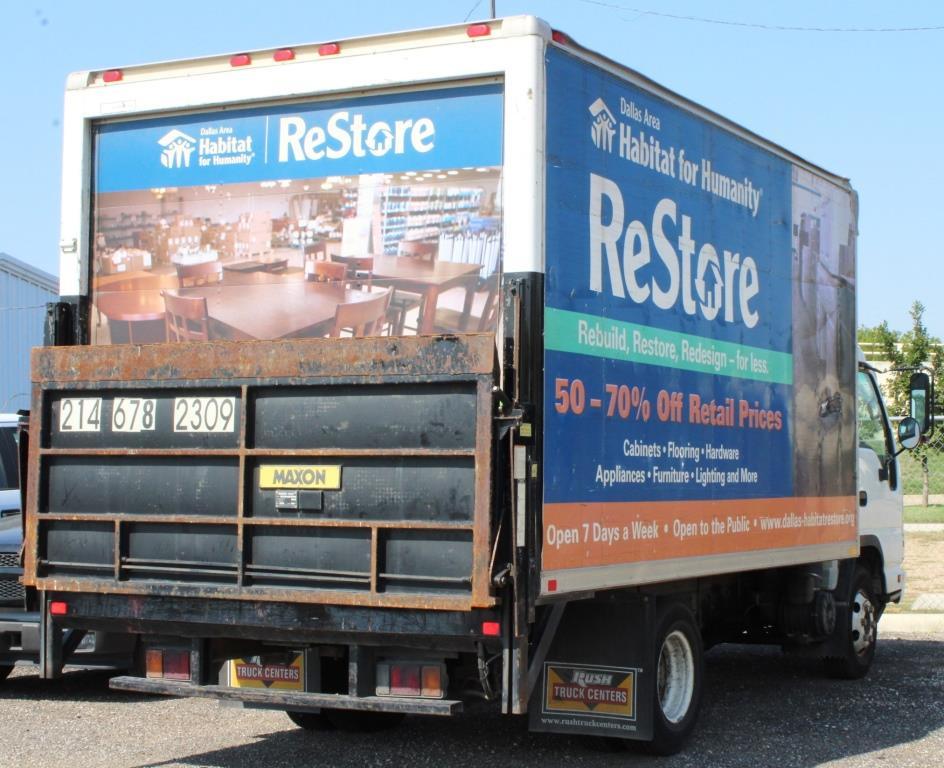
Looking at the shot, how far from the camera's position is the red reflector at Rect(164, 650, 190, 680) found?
7.16m

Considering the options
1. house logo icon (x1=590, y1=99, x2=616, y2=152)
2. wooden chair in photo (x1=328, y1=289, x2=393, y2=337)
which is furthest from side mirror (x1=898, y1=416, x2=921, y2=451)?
wooden chair in photo (x1=328, y1=289, x2=393, y2=337)

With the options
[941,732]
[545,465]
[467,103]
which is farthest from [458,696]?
[941,732]

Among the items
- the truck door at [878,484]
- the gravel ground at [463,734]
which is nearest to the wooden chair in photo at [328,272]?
the gravel ground at [463,734]

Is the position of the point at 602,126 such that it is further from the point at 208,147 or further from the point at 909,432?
the point at 909,432

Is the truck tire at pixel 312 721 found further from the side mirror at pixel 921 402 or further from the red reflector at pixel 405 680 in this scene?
the side mirror at pixel 921 402

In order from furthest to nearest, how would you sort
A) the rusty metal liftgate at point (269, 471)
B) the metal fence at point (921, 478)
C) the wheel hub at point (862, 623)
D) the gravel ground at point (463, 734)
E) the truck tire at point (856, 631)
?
the metal fence at point (921, 478)
the wheel hub at point (862, 623)
the truck tire at point (856, 631)
the gravel ground at point (463, 734)
the rusty metal liftgate at point (269, 471)

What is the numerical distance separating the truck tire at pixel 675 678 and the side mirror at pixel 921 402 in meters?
3.81

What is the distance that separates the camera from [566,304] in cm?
684

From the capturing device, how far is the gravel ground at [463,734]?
26.1 ft

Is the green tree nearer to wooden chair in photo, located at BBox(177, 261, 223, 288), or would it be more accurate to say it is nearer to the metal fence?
the metal fence

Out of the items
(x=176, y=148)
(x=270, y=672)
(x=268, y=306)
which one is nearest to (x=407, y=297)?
(x=268, y=306)

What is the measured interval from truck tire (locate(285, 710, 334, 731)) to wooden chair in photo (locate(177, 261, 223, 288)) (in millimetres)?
2834

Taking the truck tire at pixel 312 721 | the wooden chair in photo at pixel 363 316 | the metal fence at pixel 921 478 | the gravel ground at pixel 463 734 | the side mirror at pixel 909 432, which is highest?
the wooden chair in photo at pixel 363 316

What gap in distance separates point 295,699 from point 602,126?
3.24m
